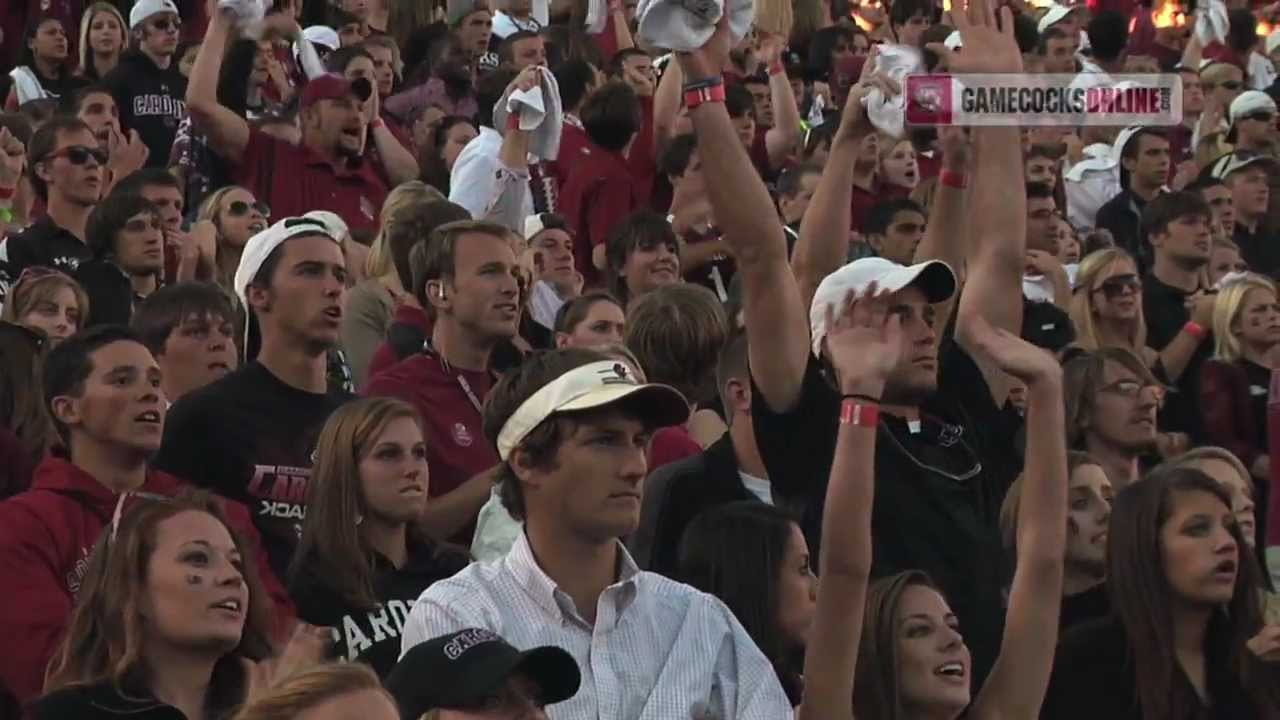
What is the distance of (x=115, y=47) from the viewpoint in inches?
580

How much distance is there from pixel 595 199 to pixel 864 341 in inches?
252

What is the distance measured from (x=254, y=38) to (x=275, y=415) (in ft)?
21.0

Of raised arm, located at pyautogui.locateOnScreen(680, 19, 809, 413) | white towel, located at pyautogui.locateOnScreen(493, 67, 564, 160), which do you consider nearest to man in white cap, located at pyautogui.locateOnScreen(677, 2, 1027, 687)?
raised arm, located at pyautogui.locateOnScreen(680, 19, 809, 413)

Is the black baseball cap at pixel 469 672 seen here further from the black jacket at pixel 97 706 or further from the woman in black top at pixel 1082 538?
the woman in black top at pixel 1082 538

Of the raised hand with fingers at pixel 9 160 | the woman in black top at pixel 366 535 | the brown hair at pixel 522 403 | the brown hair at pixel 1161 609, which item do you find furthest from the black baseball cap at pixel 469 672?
the raised hand with fingers at pixel 9 160

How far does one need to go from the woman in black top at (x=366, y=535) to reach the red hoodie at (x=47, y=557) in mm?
114

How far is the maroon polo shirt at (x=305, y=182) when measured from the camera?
1147 centimetres

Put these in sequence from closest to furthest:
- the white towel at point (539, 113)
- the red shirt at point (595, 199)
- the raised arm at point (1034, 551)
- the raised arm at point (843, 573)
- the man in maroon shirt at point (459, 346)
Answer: the raised arm at point (843, 573) < the raised arm at point (1034, 551) < the man in maroon shirt at point (459, 346) < the white towel at point (539, 113) < the red shirt at point (595, 199)

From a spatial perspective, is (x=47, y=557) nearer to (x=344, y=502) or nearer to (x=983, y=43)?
(x=344, y=502)

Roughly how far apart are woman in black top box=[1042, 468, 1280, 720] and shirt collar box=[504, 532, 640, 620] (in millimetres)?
1879

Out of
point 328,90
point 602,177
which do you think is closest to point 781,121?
point 602,177

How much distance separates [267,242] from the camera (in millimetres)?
7320

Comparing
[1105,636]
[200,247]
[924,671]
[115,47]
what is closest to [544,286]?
[200,247]

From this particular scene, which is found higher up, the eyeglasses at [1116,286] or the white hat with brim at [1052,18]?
the white hat with brim at [1052,18]
